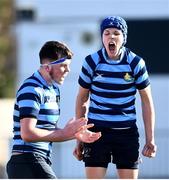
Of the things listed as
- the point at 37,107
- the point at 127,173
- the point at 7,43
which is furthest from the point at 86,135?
the point at 7,43

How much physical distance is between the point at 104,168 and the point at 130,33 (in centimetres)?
1241

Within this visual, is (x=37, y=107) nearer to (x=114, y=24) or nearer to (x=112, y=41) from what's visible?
(x=112, y=41)

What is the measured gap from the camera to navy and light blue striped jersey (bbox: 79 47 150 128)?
7.97 m

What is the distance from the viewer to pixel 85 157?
8.14 m

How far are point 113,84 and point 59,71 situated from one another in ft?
1.99

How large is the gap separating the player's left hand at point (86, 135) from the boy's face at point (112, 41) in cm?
77

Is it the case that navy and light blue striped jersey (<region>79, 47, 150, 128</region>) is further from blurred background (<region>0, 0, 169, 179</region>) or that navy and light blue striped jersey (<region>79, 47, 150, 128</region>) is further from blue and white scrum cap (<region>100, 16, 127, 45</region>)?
blurred background (<region>0, 0, 169, 179</region>)

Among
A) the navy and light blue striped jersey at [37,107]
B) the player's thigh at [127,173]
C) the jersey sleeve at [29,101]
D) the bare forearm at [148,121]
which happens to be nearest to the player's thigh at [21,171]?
the navy and light blue striped jersey at [37,107]

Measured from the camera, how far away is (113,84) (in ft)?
26.2

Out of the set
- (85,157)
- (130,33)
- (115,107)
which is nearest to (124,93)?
(115,107)

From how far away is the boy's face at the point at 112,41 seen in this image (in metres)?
7.91

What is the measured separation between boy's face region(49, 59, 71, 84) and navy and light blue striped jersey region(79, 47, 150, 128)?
0.45 meters

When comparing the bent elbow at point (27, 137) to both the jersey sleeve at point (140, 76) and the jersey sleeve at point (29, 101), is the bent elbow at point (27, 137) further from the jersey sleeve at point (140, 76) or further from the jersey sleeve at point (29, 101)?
the jersey sleeve at point (140, 76)

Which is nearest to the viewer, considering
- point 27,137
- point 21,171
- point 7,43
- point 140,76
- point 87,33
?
point 27,137
